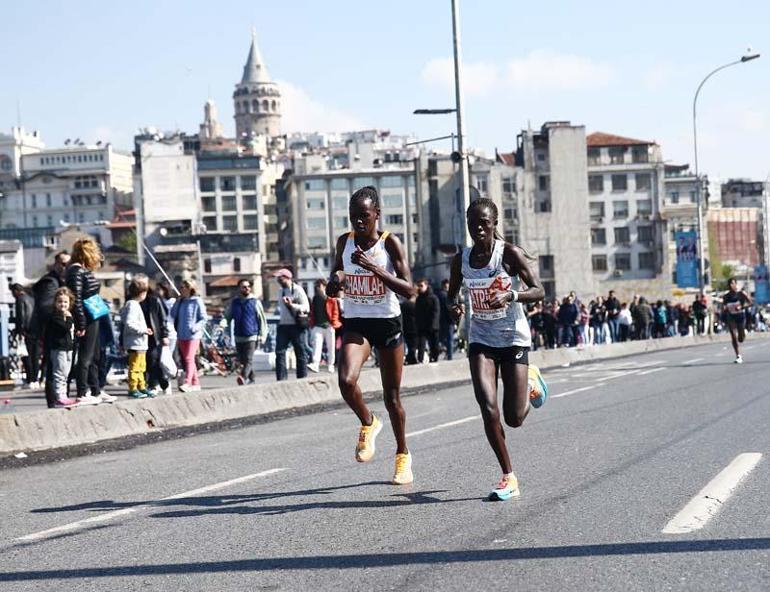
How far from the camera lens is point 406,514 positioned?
7660mm

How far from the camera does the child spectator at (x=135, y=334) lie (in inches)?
717

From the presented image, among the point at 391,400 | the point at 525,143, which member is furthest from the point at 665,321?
the point at 525,143

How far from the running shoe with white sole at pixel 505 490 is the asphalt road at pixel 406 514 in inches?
5.5

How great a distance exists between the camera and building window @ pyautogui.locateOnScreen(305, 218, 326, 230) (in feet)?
504

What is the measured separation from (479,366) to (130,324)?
10.4m

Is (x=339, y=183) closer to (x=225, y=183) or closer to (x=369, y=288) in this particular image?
(x=225, y=183)

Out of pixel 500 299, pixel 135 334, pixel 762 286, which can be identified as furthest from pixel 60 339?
pixel 762 286

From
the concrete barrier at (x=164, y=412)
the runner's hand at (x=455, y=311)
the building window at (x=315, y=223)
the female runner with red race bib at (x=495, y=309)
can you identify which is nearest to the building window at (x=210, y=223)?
the building window at (x=315, y=223)

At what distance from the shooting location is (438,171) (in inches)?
5517

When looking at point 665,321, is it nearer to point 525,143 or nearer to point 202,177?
point 525,143

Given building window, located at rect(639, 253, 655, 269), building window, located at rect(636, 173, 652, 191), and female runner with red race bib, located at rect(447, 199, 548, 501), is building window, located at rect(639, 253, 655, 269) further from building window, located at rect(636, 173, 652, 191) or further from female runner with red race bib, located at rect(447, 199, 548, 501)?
female runner with red race bib, located at rect(447, 199, 548, 501)

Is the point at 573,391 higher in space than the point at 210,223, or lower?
lower

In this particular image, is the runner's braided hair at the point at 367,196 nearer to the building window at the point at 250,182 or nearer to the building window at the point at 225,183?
the building window at the point at 225,183

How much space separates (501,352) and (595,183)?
13799cm
